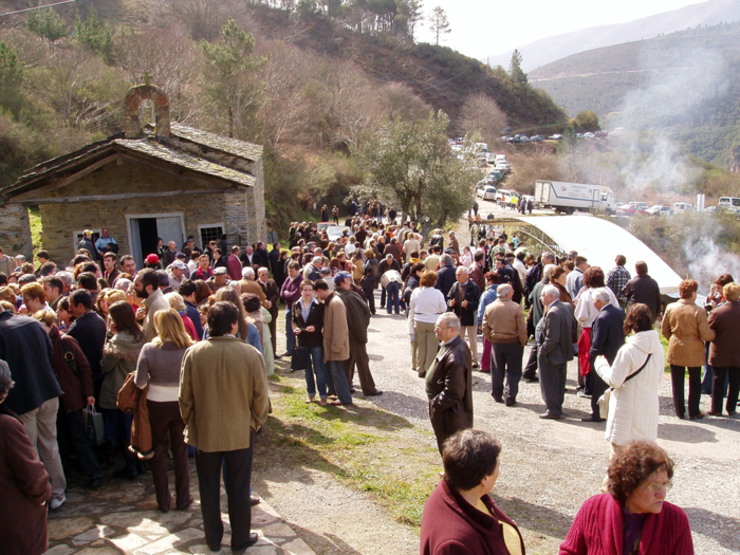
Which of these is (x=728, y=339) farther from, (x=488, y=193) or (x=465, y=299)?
(x=488, y=193)

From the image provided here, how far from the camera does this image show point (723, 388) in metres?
7.15

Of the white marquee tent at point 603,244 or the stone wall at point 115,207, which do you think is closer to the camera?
the white marquee tent at point 603,244

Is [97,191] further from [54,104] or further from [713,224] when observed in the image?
[713,224]

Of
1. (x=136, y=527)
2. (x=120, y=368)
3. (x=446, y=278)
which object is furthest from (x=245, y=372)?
(x=446, y=278)

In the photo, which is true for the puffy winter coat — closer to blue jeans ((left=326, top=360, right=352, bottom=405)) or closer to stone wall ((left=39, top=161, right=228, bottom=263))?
blue jeans ((left=326, top=360, right=352, bottom=405))

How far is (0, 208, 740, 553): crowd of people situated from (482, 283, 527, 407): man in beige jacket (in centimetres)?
2

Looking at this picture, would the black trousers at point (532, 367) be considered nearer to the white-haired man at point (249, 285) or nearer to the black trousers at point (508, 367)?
the black trousers at point (508, 367)

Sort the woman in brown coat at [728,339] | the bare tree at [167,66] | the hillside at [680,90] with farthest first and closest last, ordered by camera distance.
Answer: the hillside at [680,90] < the bare tree at [167,66] < the woman in brown coat at [728,339]

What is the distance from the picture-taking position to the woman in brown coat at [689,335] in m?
6.84

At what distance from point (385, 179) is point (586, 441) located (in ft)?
81.3

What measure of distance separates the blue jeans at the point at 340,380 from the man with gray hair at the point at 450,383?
249 cm

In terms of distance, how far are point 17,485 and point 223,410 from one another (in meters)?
1.24

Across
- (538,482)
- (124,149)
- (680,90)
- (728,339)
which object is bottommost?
(538,482)

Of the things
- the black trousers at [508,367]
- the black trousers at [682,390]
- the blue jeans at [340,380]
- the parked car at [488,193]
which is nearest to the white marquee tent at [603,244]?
the black trousers at [682,390]
